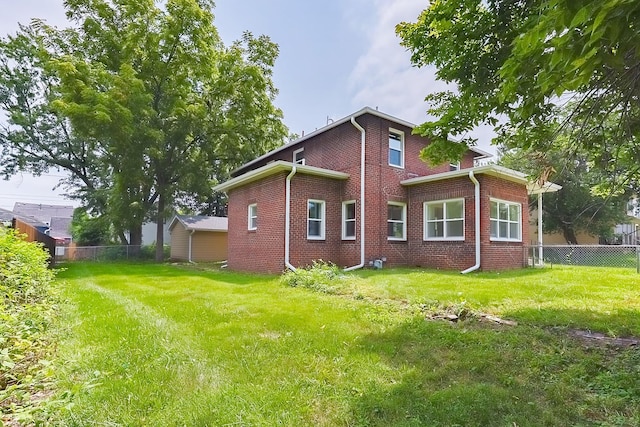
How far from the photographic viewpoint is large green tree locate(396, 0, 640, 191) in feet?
8.04

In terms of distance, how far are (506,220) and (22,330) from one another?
44.2 feet

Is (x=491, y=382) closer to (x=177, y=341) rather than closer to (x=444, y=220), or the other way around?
(x=177, y=341)

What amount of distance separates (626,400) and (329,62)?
43.3 feet

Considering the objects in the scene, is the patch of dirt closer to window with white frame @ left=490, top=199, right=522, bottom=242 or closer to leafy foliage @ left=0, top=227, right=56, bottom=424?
leafy foliage @ left=0, top=227, right=56, bottom=424

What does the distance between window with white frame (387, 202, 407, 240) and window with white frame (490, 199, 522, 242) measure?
299 cm

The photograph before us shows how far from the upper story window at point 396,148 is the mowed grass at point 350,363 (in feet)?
24.4

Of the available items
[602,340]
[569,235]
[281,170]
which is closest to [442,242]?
[281,170]

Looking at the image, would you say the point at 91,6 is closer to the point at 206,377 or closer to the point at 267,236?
the point at 267,236

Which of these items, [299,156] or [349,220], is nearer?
[349,220]

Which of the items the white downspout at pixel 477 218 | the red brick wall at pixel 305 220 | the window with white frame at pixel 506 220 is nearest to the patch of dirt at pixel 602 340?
the white downspout at pixel 477 218

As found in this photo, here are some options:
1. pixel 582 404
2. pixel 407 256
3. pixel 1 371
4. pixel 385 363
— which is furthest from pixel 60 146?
pixel 582 404

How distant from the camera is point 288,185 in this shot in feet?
38.9

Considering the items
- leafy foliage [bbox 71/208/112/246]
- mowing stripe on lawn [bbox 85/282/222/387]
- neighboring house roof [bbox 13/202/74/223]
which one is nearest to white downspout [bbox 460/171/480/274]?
mowing stripe on lawn [bbox 85/282/222/387]

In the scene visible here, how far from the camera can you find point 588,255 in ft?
47.0
